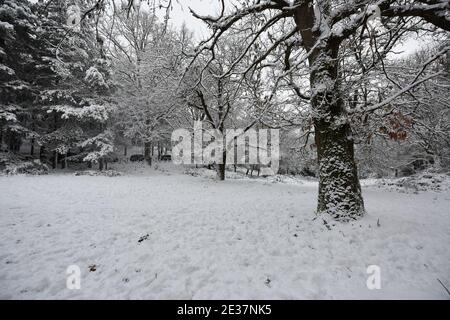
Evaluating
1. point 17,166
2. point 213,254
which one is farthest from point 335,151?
point 17,166

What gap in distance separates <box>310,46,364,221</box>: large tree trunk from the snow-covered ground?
17.1 inches

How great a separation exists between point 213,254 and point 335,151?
350 centimetres

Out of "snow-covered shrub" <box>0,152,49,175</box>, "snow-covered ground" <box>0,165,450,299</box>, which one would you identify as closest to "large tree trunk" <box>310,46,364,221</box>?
"snow-covered ground" <box>0,165,450,299</box>

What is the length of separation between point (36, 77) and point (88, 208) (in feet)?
44.1

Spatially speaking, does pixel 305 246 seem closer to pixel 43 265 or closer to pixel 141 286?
pixel 141 286

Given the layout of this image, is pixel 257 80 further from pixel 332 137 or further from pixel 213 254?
pixel 213 254

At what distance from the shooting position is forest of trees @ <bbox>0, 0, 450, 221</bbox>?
4352 millimetres

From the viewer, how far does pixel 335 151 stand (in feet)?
16.0

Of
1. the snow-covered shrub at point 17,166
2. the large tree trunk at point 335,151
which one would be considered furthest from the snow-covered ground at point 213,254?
the snow-covered shrub at point 17,166

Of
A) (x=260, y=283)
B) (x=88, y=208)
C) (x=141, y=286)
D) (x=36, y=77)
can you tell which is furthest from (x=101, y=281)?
(x=36, y=77)

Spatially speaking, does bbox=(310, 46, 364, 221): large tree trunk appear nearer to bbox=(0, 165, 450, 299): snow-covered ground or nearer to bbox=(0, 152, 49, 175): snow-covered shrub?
bbox=(0, 165, 450, 299): snow-covered ground

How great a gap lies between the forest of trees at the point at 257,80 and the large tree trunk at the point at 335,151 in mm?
24

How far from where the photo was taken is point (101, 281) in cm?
304

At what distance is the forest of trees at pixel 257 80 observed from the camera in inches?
171
